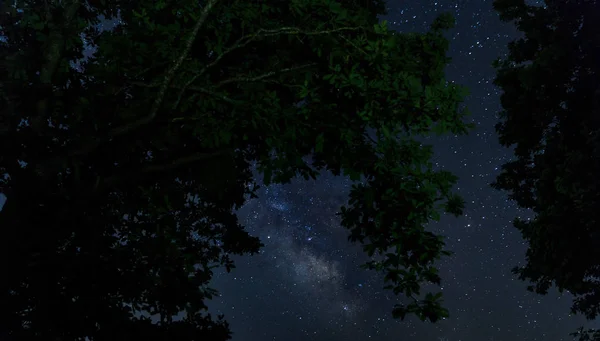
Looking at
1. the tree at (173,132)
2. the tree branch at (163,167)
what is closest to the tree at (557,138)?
the tree at (173,132)

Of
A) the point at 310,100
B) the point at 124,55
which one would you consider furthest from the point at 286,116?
the point at 124,55

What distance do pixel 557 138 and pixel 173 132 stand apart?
12412 millimetres

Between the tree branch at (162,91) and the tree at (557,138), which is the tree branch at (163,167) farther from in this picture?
the tree at (557,138)

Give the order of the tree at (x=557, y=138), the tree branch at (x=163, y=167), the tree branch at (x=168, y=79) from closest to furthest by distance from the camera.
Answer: the tree branch at (x=168, y=79) < the tree branch at (x=163, y=167) < the tree at (x=557, y=138)

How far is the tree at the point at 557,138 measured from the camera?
14688mm

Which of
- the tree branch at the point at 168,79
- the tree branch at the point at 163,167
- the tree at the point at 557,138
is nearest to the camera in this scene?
the tree branch at the point at 168,79

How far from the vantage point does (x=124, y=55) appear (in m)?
7.27

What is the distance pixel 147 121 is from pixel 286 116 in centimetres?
191

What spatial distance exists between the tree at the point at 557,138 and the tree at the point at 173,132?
28.1 ft

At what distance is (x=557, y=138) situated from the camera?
15961 mm

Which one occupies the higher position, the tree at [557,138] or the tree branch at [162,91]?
the tree at [557,138]

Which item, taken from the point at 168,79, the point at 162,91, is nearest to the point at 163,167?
the point at 162,91

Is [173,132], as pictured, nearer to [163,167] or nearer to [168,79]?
[163,167]

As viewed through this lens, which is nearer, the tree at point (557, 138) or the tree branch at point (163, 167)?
the tree branch at point (163, 167)
